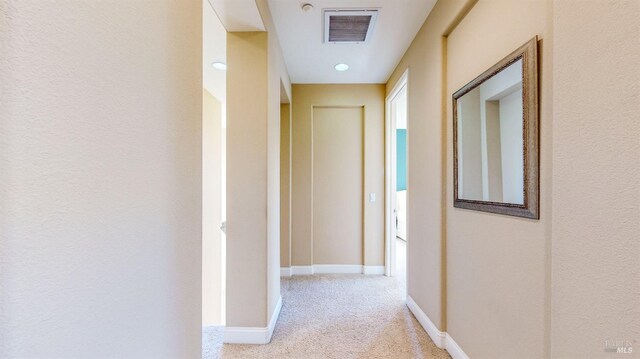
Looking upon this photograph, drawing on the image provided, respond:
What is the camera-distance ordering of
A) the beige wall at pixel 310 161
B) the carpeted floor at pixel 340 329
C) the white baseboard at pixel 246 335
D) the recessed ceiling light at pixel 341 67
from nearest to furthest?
the carpeted floor at pixel 340 329
the white baseboard at pixel 246 335
the recessed ceiling light at pixel 341 67
the beige wall at pixel 310 161

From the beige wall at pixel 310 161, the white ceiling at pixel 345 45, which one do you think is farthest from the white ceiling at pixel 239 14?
the beige wall at pixel 310 161

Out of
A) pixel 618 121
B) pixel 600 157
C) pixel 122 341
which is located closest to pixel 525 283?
pixel 600 157

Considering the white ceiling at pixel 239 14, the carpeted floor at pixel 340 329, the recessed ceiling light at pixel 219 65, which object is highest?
the recessed ceiling light at pixel 219 65

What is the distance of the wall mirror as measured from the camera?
126cm

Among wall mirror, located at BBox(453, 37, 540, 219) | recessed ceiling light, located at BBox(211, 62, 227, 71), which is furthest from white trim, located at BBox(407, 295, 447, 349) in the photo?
recessed ceiling light, located at BBox(211, 62, 227, 71)

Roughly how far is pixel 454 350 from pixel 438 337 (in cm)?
17

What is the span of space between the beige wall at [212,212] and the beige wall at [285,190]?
1.12m

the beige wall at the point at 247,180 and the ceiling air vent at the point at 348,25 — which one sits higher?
Result: the ceiling air vent at the point at 348,25

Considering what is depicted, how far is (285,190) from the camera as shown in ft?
12.5

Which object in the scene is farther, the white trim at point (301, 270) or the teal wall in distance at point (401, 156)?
the teal wall in distance at point (401, 156)

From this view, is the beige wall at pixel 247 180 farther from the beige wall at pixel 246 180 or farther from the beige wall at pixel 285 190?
the beige wall at pixel 285 190

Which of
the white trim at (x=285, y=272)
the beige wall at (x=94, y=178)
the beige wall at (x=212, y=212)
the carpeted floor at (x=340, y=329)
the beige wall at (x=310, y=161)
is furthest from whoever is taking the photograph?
Result: the beige wall at (x=212, y=212)

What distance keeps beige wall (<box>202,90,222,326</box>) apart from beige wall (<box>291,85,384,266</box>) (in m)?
1.24

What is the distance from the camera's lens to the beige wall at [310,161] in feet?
12.8
